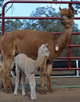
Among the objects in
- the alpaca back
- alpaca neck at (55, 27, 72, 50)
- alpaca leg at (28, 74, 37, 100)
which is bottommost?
alpaca leg at (28, 74, 37, 100)

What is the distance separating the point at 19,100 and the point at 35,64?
81 centimetres

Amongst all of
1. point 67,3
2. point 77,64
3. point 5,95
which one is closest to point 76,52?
point 77,64

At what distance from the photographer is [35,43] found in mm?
5762

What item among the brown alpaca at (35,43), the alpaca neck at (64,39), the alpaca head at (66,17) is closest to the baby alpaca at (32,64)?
the brown alpaca at (35,43)

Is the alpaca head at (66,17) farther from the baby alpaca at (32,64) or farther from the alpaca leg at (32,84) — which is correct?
the alpaca leg at (32,84)

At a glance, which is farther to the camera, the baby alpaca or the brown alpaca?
the brown alpaca

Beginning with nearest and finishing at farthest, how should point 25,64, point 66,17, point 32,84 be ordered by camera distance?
1. point 32,84
2. point 25,64
3. point 66,17

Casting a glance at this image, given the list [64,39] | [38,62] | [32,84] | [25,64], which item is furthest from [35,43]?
[32,84]

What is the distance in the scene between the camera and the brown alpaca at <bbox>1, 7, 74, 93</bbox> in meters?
5.50

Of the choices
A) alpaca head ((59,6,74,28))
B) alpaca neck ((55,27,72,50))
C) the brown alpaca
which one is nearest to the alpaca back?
the brown alpaca

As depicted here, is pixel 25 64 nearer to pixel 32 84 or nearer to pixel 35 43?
pixel 32 84

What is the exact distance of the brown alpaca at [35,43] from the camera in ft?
18.0

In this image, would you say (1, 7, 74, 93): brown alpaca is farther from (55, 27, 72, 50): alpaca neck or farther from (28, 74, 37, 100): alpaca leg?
(28, 74, 37, 100): alpaca leg

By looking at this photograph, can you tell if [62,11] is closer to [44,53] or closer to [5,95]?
[44,53]
